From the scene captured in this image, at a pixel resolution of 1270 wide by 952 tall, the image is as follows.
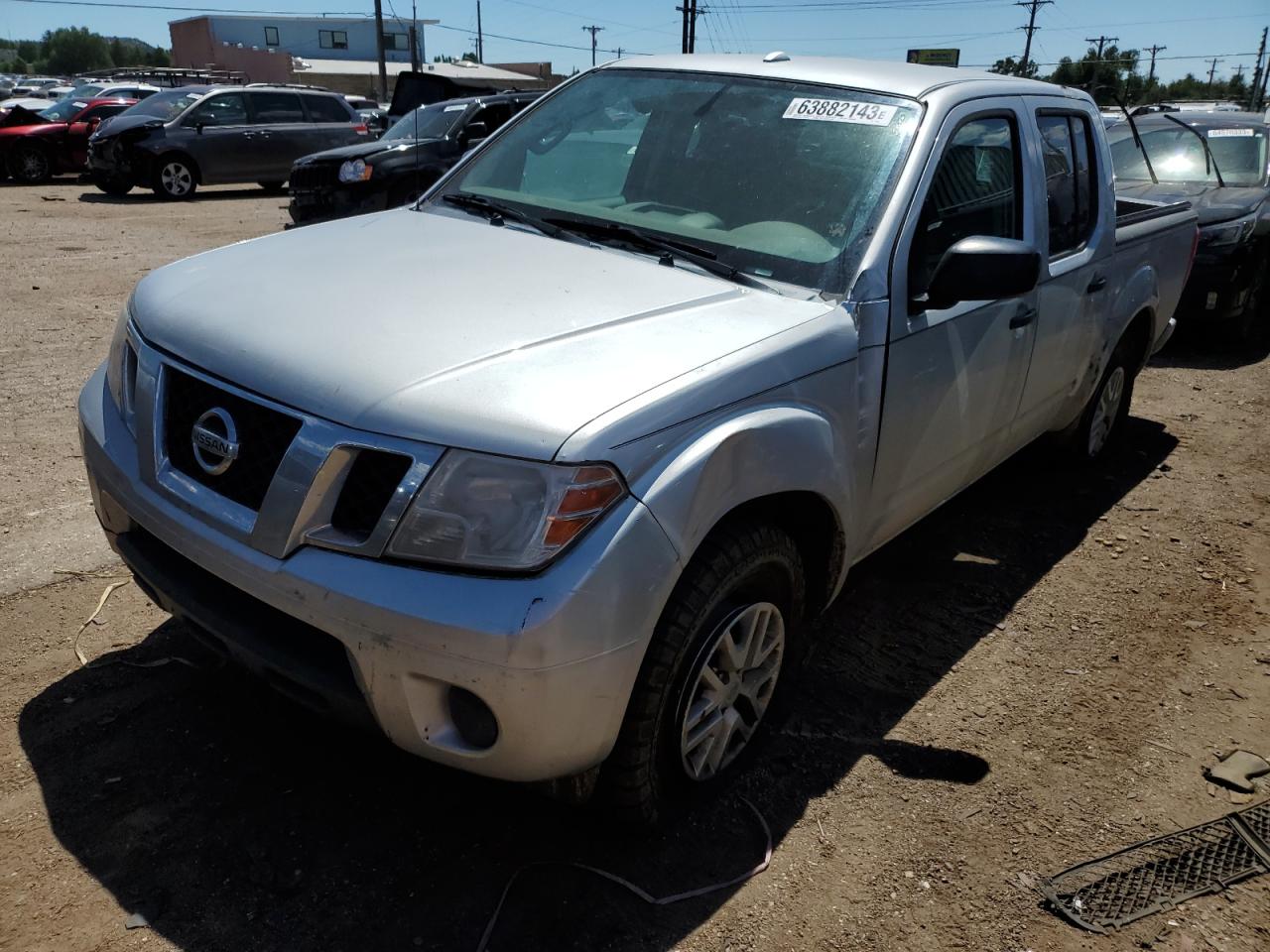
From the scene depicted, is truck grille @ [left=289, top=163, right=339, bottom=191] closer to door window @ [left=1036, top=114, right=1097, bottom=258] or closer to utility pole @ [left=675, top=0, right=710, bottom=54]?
door window @ [left=1036, top=114, right=1097, bottom=258]

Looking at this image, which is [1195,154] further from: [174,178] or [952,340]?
[174,178]

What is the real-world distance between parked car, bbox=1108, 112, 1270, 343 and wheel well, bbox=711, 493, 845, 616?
5816 millimetres

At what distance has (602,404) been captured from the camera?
217cm

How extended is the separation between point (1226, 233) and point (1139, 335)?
11.8 ft

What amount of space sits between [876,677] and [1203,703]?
1.12 meters

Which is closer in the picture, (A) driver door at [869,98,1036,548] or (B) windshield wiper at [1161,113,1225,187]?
(A) driver door at [869,98,1036,548]

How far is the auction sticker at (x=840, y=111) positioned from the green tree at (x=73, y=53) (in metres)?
117

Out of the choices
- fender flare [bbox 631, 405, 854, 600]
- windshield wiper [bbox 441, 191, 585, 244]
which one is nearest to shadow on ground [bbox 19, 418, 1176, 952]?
fender flare [bbox 631, 405, 854, 600]

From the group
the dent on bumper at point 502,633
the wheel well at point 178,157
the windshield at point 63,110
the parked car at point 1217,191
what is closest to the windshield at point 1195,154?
the parked car at point 1217,191

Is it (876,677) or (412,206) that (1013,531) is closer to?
(876,677)

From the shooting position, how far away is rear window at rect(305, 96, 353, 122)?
17.1 metres

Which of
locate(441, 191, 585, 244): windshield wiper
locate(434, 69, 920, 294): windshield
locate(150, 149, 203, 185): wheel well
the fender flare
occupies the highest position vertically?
locate(434, 69, 920, 294): windshield

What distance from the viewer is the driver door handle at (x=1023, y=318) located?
3.57m

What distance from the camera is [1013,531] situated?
188 inches
